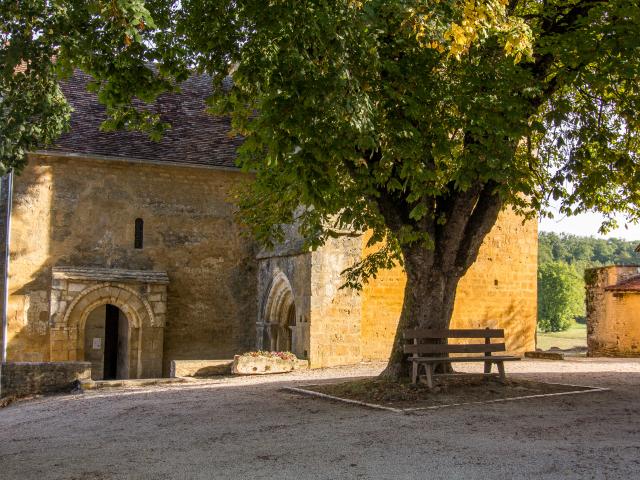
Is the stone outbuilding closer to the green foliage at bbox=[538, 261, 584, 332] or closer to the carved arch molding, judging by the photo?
the carved arch molding

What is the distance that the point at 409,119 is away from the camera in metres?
9.54

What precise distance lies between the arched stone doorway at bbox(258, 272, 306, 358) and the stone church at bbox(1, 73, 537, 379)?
0.04 metres

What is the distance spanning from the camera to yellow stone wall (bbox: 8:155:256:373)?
61.2 feet

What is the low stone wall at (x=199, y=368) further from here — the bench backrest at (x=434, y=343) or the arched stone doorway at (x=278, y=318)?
the bench backrest at (x=434, y=343)

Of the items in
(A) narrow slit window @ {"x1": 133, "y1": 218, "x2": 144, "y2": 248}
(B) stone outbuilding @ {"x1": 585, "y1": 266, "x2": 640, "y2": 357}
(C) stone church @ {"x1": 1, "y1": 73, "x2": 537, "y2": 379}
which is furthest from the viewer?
(B) stone outbuilding @ {"x1": 585, "y1": 266, "x2": 640, "y2": 357}

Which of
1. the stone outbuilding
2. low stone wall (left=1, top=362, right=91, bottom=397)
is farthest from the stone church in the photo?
the stone outbuilding

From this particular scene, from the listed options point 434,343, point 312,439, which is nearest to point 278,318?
point 434,343

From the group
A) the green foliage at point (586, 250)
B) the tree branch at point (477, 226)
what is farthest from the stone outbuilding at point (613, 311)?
the green foliage at point (586, 250)

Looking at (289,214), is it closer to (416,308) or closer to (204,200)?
(416,308)

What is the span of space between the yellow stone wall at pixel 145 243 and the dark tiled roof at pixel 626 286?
11.7m

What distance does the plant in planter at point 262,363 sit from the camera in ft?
52.3

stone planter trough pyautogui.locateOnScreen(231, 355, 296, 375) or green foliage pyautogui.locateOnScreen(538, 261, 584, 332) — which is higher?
green foliage pyautogui.locateOnScreen(538, 261, 584, 332)

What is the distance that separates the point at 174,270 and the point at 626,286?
46.6 feet

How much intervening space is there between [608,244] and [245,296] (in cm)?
9412
